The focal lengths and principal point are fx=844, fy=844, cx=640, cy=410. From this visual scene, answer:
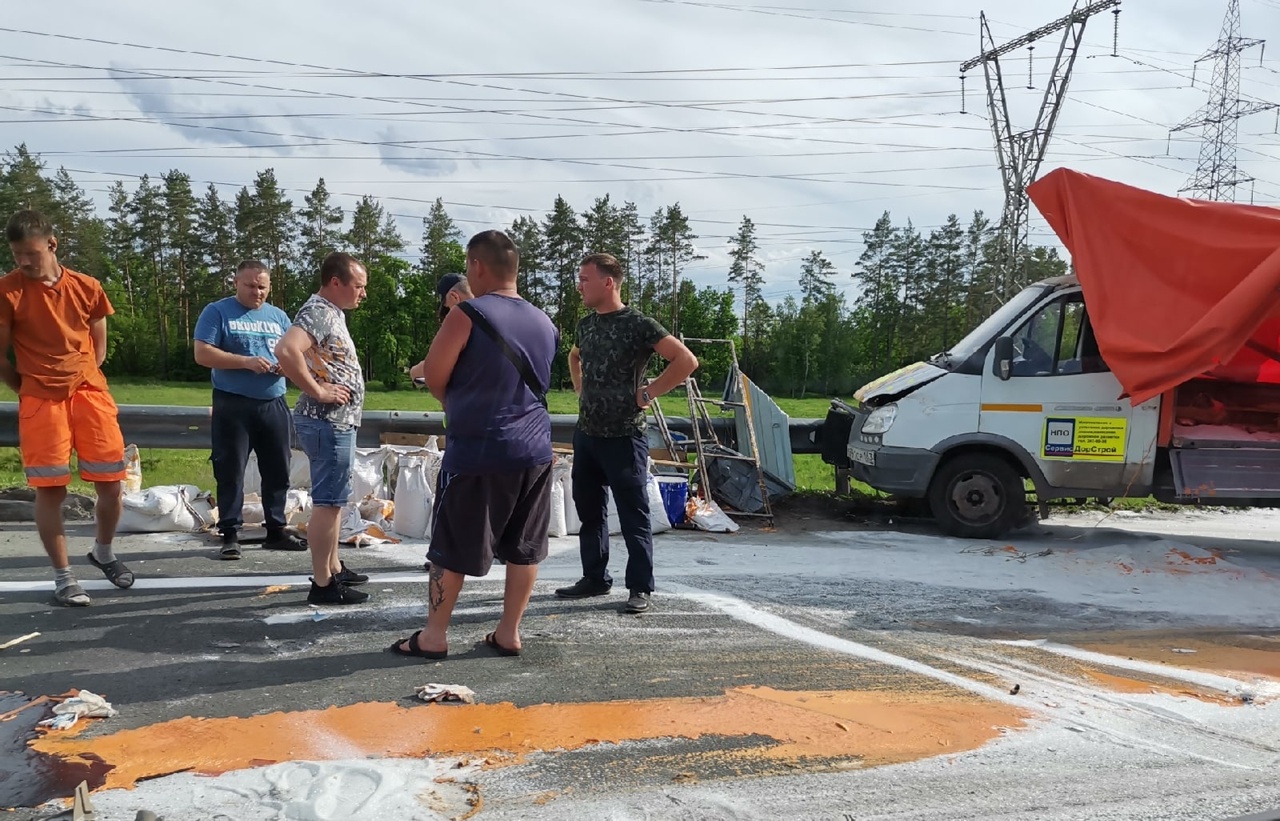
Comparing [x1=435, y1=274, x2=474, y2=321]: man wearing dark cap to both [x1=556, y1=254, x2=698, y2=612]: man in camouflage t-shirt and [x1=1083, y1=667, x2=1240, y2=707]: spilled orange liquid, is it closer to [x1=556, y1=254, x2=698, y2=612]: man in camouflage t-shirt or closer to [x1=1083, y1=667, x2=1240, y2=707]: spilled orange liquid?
[x1=556, y1=254, x2=698, y2=612]: man in camouflage t-shirt

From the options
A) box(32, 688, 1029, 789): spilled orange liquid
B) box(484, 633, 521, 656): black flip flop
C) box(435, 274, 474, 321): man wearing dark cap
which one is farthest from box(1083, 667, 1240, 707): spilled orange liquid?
box(435, 274, 474, 321): man wearing dark cap

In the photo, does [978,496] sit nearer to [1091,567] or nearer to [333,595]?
[1091,567]

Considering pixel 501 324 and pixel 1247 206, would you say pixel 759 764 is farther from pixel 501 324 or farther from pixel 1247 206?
pixel 1247 206

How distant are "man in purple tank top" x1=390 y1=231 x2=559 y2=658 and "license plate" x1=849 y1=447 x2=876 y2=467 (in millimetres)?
4300

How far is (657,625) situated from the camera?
4414 millimetres

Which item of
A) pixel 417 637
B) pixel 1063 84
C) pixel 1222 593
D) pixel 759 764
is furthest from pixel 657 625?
pixel 1063 84

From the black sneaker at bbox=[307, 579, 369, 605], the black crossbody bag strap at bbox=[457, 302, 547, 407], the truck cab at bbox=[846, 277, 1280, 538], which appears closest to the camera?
the black crossbody bag strap at bbox=[457, 302, 547, 407]

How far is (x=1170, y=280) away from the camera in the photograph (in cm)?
638

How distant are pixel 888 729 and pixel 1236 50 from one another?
134ft

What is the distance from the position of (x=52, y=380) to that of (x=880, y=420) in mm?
5934

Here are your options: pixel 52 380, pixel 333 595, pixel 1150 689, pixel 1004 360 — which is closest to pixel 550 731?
pixel 333 595

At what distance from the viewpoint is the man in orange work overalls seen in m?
4.28

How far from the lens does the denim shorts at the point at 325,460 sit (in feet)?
14.4

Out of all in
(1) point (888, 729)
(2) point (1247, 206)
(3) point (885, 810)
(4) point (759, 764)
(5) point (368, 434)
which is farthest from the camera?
(5) point (368, 434)
